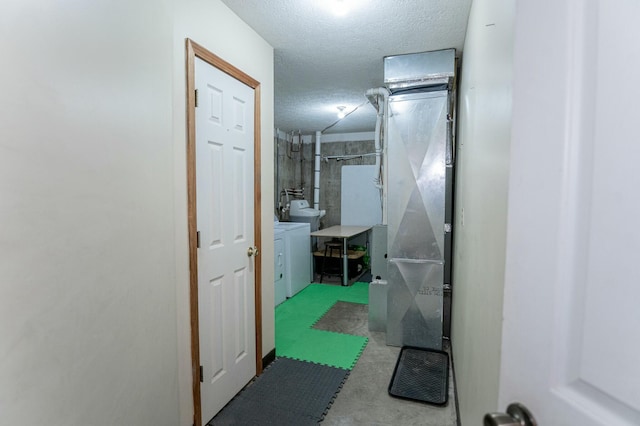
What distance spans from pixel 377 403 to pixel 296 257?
249 centimetres

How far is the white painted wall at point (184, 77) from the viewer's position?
1692mm

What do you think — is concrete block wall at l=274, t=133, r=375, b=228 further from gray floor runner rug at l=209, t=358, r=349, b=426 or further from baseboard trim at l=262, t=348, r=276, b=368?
gray floor runner rug at l=209, t=358, r=349, b=426

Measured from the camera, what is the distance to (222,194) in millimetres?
2057

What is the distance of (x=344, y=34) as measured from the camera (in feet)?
7.88

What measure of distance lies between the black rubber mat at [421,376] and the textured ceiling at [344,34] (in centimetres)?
255

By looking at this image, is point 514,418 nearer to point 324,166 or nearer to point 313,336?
point 313,336

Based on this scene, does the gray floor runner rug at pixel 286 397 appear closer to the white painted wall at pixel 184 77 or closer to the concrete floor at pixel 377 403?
the concrete floor at pixel 377 403

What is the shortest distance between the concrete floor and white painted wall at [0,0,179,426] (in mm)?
1090

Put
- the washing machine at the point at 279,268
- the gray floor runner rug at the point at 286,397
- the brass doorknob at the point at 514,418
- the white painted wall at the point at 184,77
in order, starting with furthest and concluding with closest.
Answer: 1. the washing machine at the point at 279,268
2. the gray floor runner rug at the point at 286,397
3. the white painted wall at the point at 184,77
4. the brass doorknob at the point at 514,418

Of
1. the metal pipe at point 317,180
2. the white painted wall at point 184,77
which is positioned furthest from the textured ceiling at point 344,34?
the metal pipe at point 317,180

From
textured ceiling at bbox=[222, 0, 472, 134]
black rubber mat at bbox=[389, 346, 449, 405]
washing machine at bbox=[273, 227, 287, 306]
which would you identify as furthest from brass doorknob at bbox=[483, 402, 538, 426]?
washing machine at bbox=[273, 227, 287, 306]

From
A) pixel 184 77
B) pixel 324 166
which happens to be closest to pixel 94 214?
pixel 184 77

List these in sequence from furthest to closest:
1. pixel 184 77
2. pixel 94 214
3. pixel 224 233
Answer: pixel 224 233, pixel 184 77, pixel 94 214

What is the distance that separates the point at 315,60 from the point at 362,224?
12.4 feet
